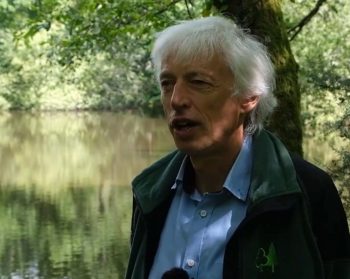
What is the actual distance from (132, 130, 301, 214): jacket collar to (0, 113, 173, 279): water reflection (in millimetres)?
9727

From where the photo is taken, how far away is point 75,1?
830 cm

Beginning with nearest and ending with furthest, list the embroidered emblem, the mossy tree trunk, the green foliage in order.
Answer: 1. the embroidered emblem
2. the mossy tree trunk
3. the green foliage

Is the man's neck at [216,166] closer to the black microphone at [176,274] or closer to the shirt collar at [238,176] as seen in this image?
the shirt collar at [238,176]

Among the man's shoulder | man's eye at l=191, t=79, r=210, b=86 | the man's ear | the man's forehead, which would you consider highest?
the man's forehead

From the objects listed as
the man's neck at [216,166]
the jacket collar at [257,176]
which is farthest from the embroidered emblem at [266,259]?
the man's neck at [216,166]

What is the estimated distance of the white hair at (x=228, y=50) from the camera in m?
1.81

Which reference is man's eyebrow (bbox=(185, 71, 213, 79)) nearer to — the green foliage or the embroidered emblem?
the embroidered emblem

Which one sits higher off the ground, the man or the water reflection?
the man

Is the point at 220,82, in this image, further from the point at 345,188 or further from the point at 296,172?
the point at 345,188

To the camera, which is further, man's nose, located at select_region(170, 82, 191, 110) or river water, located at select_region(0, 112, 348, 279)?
river water, located at select_region(0, 112, 348, 279)

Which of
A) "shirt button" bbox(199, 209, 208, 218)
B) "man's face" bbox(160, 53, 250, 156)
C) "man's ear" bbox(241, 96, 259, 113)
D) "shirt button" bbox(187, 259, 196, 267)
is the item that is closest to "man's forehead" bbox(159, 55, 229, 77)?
"man's face" bbox(160, 53, 250, 156)

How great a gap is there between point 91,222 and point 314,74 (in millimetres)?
10187

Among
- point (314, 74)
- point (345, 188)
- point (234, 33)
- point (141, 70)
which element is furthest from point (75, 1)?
point (141, 70)

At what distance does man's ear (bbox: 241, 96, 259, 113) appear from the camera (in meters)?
1.86
